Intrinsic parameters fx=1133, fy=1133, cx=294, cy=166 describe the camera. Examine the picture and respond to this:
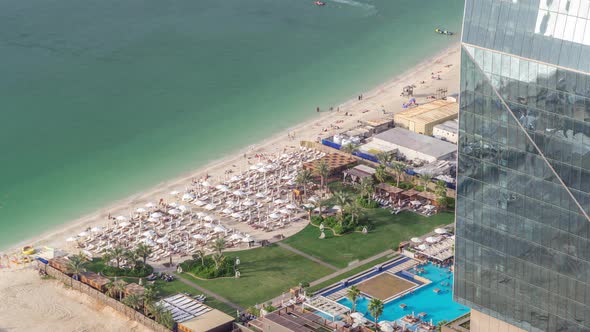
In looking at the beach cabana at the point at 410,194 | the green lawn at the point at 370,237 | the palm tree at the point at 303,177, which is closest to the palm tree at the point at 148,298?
the green lawn at the point at 370,237

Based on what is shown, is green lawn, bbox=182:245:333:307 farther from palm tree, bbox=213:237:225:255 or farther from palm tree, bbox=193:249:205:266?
palm tree, bbox=193:249:205:266

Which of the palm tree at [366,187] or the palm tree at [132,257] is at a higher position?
the palm tree at [366,187]

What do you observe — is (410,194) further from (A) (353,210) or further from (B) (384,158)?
(A) (353,210)

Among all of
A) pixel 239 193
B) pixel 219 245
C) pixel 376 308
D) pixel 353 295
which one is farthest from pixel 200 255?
pixel 376 308

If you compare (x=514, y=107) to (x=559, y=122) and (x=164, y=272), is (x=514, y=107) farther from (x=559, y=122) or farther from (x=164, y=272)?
(x=164, y=272)

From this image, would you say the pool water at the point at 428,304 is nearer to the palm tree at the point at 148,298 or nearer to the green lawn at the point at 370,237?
the green lawn at the point at 370,237

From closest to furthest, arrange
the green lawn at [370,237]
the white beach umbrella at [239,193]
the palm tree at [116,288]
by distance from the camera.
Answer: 1. the palm tree at [116,288]
2. the green lawn at [370,237]
3. the white beach umbrella at [239,193]

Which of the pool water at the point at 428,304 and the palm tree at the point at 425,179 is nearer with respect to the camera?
the pool water at the point at 428,304

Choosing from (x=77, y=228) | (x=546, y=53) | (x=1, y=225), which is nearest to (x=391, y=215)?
(x=77, y=228)
